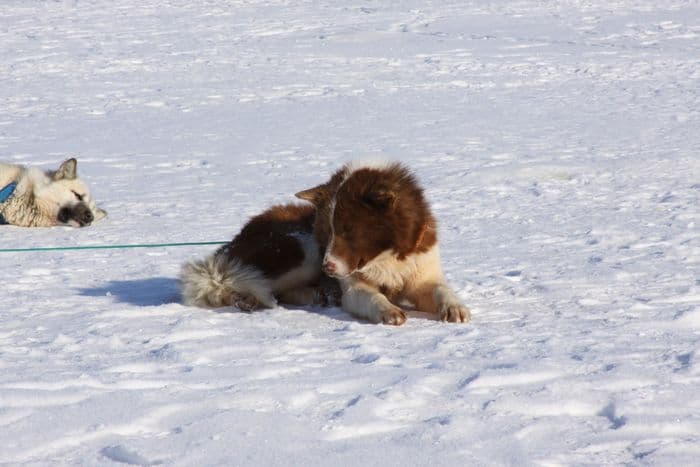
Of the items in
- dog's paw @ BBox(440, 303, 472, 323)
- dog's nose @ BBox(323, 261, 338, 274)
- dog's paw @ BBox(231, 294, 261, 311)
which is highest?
dog's nose @ BBox(323, 261, 338, 274)

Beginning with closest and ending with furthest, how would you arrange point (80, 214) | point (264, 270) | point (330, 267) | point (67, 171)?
point (330, 267) < point (264, 270) < point (80, 214) < point (67, 171)

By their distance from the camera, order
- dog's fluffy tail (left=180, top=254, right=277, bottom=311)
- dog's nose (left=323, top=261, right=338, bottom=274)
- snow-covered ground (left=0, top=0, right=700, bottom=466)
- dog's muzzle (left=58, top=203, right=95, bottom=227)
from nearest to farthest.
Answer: snow-covered ground (left=0, top=0, right=700, bottom=466) < dog's nose (left=323, top=261, right=338, bottom=274) < dog's fluffy tail (left=180, top=254, right=277, bottom=311) < dog's muzzle (left=58, top=203, right=95, bottom=227)

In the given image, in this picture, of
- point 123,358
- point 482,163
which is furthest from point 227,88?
point 123,358

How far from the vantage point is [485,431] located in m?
3.12

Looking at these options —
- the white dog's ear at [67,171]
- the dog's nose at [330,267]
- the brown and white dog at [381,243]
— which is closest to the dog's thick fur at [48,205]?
the white dog's ear at [67,171]

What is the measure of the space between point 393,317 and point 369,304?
0.50 feet

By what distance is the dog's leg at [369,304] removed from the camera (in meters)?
4.56

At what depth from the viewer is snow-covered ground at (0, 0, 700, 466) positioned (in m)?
3.16

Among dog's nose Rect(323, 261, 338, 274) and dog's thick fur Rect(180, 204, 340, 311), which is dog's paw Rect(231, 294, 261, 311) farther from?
dog's nose Rect(323, 261, 338, 274)

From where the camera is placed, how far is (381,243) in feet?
15.2

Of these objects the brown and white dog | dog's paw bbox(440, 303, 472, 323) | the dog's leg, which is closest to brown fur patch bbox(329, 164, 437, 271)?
the brown and white dog

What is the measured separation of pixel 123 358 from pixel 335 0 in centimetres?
1974

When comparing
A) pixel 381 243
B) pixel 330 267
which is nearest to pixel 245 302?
pixel 330 267

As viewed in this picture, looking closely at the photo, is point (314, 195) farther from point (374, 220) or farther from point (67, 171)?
point (67, 171)
